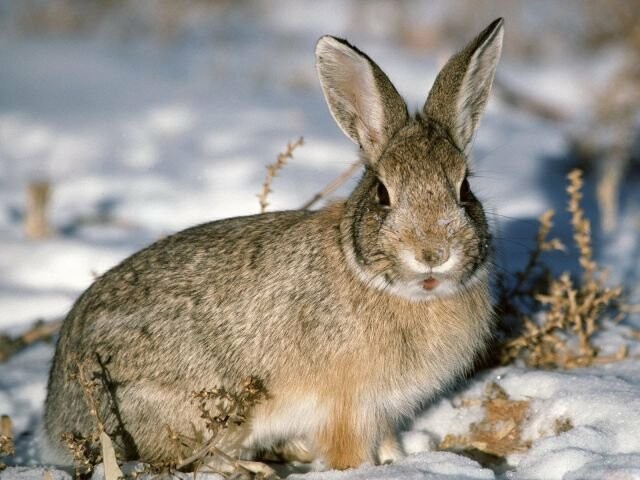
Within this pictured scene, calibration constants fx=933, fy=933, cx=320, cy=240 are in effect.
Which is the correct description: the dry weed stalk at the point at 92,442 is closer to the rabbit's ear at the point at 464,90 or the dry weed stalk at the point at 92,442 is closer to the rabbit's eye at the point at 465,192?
the rabbit's eye at the point at 465,192

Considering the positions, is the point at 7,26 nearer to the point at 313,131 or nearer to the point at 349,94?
the point at 313,131

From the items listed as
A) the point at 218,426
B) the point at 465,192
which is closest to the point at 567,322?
the point at 465,192

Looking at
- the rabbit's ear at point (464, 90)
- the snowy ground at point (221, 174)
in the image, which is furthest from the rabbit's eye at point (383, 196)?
the snowy ground at point (221, 174)

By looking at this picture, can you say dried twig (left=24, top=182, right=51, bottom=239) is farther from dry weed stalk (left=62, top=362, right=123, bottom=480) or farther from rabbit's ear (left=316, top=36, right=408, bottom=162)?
rabbit's ear (left=316, top=36, right=408, bottom=162)

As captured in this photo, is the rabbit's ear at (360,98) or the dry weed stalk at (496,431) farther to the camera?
the dry weed stalk at (496,431)

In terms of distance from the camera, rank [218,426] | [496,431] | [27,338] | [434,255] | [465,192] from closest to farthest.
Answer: [434,255]
[218,426]
[465,192]
[496,431]
[27,338]

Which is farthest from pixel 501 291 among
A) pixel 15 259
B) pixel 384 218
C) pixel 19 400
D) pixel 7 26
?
pixel 7 26

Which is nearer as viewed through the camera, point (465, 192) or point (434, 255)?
point (434, 255)

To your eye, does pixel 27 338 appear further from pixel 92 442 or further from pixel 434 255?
pixel 434 255
